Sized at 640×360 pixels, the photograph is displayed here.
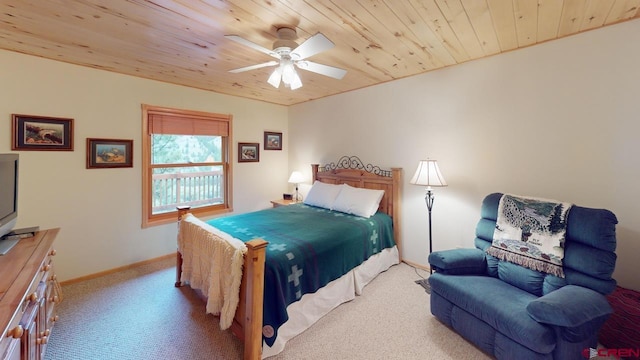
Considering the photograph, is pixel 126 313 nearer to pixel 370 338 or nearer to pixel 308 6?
pixel 370 338

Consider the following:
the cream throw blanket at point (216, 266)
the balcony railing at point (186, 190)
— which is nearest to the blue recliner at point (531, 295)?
the cream throw blanket at point (216, 266)

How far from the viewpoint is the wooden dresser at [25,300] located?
1.06m

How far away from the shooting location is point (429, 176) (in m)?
2.80

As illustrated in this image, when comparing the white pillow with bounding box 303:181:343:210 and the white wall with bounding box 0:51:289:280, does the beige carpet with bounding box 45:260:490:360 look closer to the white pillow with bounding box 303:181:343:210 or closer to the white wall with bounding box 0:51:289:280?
the white wall with bounding box 0:51:289:280

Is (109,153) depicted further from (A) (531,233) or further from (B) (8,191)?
(A) (531,233)

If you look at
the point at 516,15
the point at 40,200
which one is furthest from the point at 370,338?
the point at 40,200

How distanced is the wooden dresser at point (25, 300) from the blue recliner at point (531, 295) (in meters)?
2.48

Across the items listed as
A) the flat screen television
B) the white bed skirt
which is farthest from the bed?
the flat screen television

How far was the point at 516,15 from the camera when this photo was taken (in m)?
1.90

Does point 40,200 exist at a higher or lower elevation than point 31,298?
higher

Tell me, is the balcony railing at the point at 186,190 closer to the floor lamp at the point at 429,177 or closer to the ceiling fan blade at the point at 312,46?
the ceiling fan blade at the point at 312,46

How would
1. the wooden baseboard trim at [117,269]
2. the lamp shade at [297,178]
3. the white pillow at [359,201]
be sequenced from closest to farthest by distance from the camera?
the wooden baseboard trim at [117,269] < the white pillow at [359,201] < the lamp shade at [297,178]

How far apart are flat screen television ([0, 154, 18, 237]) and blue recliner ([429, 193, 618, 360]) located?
3185 mm

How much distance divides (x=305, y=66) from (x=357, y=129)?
1850 mm
